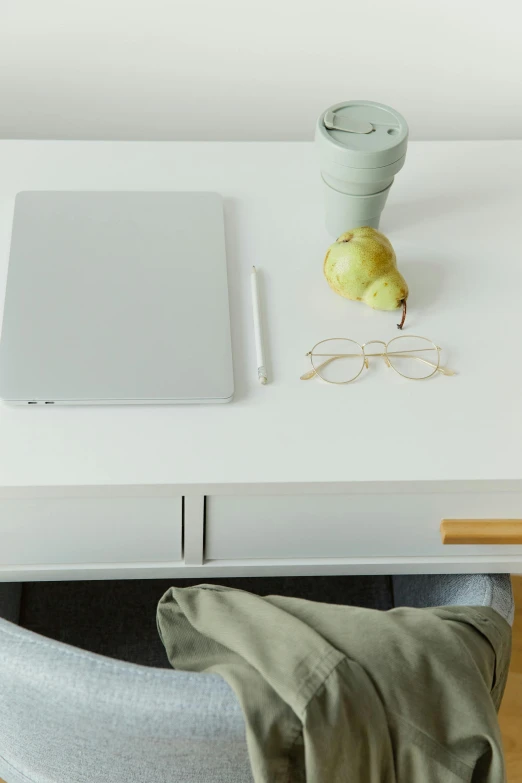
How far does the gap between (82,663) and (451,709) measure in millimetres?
254

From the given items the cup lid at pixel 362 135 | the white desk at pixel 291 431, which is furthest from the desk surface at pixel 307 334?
the cup lid at pixel 362 135

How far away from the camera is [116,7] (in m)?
0.98

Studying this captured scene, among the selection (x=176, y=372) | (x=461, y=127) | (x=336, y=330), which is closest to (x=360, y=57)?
(x=461, y=127)

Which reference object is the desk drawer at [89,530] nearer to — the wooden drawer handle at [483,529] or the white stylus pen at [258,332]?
the white stylus pen at [258,332]

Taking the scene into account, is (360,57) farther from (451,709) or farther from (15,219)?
(451,709)

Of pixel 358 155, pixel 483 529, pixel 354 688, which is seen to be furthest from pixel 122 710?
pixel 358 155

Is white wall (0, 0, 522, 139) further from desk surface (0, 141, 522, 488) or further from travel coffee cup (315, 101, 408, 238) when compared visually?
travel coffee cup (315, 101, 408, 238)

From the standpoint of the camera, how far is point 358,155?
79cm

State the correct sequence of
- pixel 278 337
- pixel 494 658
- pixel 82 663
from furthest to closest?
pixel 278 337, pixel 494 658, pixel 82 663

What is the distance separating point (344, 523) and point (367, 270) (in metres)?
0.23

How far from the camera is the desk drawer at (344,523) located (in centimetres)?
74

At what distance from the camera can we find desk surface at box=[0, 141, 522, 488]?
27.6 inches

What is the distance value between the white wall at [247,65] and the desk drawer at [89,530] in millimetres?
563

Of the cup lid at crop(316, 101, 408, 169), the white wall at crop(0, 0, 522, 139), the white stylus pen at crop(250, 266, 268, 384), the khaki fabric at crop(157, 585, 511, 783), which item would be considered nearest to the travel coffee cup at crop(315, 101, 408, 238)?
the cup lid at crop(316, 101, 408, 169)
